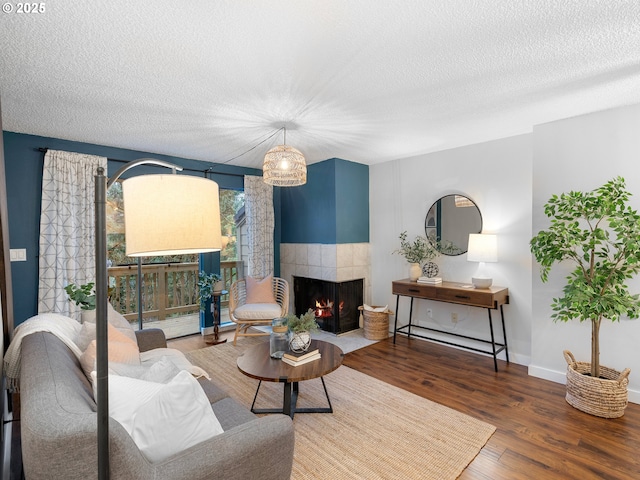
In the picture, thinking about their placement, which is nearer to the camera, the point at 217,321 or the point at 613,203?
the point at 613,203

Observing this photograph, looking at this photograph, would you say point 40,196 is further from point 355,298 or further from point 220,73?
point 355,298

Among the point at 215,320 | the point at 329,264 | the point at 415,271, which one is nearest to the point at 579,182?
the point at 415,271

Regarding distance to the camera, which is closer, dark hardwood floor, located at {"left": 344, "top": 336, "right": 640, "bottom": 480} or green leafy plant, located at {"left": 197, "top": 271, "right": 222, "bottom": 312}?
dark hardwood floor, located at {"left": 344, "top": 336, "right": 640, "bottom": 480}

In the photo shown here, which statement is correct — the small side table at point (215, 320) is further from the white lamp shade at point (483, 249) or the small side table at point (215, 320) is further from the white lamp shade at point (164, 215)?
the white lamp shade at point (164, 215)

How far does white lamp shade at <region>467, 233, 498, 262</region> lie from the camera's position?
3447mm

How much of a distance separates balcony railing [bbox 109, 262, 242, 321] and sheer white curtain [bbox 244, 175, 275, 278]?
432mm

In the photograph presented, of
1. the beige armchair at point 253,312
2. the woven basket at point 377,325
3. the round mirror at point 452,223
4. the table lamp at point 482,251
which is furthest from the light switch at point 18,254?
the table lamp at point 482,251

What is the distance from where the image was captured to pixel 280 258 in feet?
17.7

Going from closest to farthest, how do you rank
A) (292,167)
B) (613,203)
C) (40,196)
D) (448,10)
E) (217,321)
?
1. (448,10)
2. (613,203)
3. (292,167)
4. (40,196)
5. (217,321)

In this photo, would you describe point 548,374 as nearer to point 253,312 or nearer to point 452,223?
point 452,223

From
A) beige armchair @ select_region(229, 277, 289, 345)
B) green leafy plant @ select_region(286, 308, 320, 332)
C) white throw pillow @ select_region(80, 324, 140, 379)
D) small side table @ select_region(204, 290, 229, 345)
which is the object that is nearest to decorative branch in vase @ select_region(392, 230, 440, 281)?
beige armchair @ select_region(229, 277, 289, 345)

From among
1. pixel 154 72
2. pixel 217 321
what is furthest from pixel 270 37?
pixel 217 321

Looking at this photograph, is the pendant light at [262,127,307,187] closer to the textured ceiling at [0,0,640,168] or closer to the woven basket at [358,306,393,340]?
the textured ceiling at [0,0,640,168]

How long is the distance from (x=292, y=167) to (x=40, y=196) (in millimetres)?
2789
